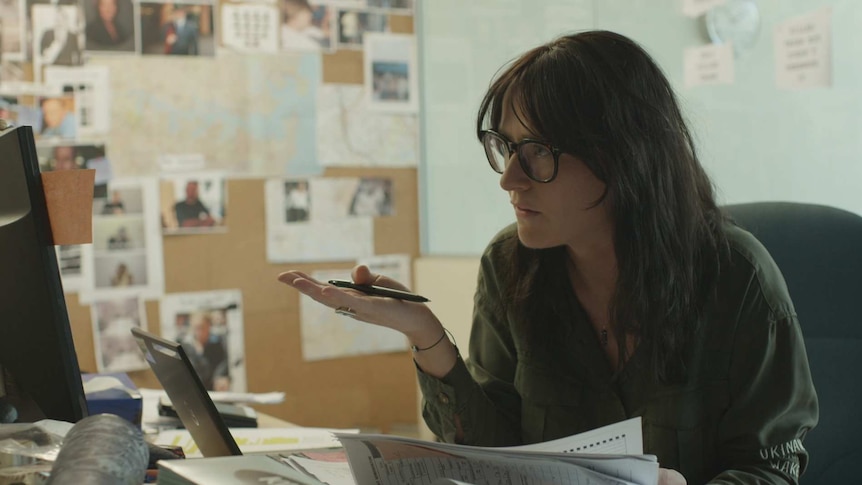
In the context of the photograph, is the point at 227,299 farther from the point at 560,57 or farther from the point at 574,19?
the point at 560,57

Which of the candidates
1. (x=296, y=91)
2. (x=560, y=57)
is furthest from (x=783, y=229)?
(x=296, y=91)

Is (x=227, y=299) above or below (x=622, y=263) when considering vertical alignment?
below

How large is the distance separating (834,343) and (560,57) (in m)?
0.50

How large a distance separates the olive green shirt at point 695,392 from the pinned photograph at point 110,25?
152cm

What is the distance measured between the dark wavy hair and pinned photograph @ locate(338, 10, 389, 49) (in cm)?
154

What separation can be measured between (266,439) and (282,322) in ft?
4.35

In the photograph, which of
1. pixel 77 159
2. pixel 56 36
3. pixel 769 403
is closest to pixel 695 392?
pixel 769 403

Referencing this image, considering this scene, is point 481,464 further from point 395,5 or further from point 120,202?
point 395,5

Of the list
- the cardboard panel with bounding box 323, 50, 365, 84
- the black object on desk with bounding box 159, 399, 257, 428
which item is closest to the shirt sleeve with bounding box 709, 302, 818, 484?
the black object on desk with bounding box 159, 399, 257, 428

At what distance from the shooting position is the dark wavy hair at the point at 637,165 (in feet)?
3.65

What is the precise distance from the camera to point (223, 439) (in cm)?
90

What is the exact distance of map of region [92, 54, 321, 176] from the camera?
2.36m

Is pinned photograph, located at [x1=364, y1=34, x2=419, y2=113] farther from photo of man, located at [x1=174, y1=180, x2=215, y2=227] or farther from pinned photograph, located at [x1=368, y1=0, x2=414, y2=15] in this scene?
photo of man, located at [x1=174, y1=180, x2=215, y2=227]

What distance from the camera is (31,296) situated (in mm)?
897
